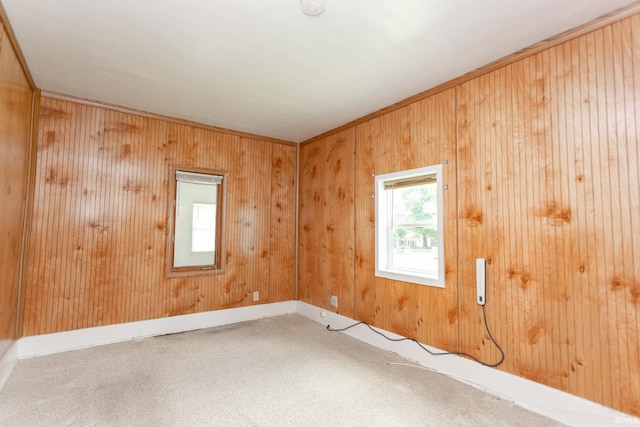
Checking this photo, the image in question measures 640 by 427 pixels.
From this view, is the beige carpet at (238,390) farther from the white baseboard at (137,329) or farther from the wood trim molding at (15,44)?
the wood trim molding at (15,44)

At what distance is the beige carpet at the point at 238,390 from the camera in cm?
204

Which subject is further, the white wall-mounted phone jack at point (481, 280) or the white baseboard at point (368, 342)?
the white wall-mounted phone jack at point (481, 280)

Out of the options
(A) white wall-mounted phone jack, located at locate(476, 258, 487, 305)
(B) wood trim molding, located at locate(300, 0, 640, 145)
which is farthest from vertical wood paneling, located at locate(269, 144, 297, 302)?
(A) white wall-mounted phone jack, located at locate(476, 258, 487, 305)

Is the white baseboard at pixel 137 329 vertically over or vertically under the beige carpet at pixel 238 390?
over

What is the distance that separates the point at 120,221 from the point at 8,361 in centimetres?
152

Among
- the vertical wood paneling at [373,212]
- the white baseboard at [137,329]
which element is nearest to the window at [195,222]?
the white baseboard at [137,329]

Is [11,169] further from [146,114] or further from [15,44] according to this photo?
[146,114]

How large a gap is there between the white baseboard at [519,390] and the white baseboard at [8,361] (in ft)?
10.7

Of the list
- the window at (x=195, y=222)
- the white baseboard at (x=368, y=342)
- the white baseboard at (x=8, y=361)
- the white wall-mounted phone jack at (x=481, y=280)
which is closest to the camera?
the white baseboard at (x=368, y=342)

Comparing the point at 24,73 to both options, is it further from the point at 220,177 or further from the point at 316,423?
the point at 316,423

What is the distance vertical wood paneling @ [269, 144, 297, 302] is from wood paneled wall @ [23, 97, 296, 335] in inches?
5.9

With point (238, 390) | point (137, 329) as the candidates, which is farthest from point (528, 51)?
point (137, 329)

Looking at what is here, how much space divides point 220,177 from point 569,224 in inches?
149

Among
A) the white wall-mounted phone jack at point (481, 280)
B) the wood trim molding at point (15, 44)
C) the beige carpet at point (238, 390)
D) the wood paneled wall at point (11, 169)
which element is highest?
the wood trim molding at point (15, 44)
